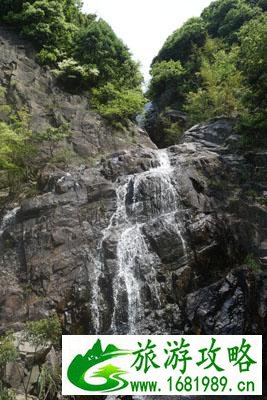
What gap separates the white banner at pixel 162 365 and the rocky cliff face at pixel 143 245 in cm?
272

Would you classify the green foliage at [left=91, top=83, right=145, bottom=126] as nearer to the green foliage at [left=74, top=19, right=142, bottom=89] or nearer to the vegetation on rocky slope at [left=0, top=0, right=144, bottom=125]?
the vegetation on rocky slope at [left=0, top=0, right=144, bottom=125]

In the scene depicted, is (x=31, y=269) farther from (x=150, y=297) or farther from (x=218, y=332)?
(x=218, y=332)

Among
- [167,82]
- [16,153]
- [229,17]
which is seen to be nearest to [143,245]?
[16,153]

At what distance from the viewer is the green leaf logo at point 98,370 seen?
321 inches

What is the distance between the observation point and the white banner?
782cm

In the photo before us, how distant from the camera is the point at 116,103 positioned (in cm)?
2253

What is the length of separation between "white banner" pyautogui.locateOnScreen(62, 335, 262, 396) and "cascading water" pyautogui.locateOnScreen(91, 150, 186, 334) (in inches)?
127

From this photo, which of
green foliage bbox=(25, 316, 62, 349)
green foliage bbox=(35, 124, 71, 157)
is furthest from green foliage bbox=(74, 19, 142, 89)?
green foliage bbox=(25, 316, 62, 349)

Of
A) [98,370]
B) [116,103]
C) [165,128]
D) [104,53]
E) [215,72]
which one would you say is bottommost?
[98,370]

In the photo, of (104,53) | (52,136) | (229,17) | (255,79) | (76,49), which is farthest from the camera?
(229,17)

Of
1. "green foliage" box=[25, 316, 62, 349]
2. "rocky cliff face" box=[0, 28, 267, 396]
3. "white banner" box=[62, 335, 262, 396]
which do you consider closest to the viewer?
"white banner" box=[62, 335, 262, 396]

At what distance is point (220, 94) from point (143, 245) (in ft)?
38.0

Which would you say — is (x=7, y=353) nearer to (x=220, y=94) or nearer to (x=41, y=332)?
(x=41, y=332)

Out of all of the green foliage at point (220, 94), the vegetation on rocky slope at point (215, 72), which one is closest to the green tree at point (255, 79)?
the vegetation on rocky slope at point (215, 72)
